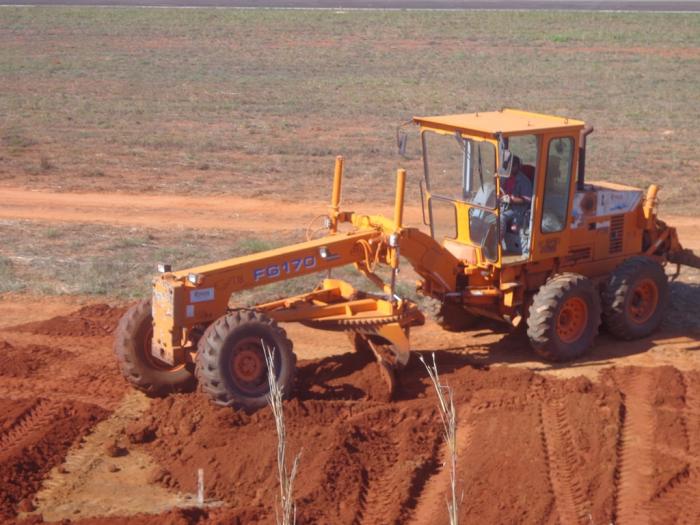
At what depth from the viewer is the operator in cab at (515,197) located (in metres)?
10.8

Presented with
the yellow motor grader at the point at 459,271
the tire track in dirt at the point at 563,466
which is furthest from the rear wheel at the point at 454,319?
the tire track in dirt at the point at 563,466

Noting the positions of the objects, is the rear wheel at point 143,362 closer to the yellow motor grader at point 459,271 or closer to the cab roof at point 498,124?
the yellow motor grader at point 459,271

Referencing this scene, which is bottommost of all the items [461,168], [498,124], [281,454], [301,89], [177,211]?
[177,211]

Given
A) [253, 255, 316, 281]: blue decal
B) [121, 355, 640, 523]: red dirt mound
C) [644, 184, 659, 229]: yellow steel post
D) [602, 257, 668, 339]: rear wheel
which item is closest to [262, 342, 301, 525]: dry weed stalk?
[121, 355, 640, 523]: red dirt mound

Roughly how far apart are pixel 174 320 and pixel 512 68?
33094 millimetres

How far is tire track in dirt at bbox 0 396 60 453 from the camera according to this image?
29.5 feet

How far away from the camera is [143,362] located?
9898mm

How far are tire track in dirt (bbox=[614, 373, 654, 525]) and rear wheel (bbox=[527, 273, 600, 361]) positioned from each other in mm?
752

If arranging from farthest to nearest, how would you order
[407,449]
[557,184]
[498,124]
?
[557,184] → [498,124] → [407,449]

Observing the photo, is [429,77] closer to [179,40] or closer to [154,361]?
[179,40]

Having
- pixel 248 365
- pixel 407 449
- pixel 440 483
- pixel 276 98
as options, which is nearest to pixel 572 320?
pixel 407 449

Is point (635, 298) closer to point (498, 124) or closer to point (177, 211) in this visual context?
point (498, 124)

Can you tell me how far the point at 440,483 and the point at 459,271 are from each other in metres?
3.04

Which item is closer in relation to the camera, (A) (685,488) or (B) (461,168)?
(A) (685,488)
